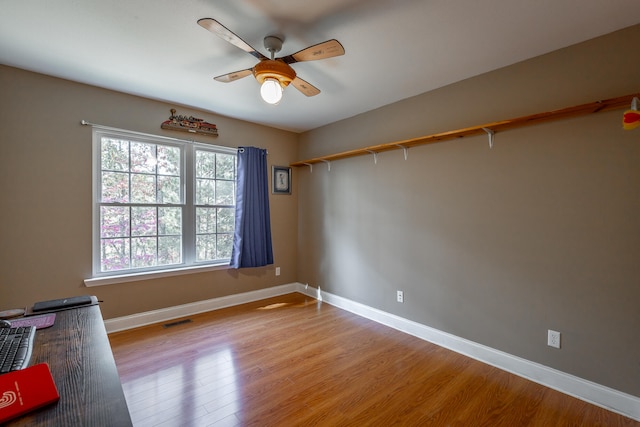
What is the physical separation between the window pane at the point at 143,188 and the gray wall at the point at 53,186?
0.40 meters

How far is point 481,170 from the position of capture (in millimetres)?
2545

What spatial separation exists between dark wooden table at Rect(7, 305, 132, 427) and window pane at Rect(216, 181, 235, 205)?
2444 millimetres

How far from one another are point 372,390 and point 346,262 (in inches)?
71.0

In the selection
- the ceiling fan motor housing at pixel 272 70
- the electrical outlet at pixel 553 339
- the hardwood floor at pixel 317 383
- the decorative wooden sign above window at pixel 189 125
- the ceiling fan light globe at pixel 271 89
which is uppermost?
the decorative wooden sign above window at pixel 189 125

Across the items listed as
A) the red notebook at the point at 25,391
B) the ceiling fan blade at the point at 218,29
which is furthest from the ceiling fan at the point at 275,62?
the red notebook at the point at 25,391

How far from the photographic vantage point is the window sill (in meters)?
2.88

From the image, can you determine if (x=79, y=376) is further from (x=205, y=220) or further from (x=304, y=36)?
(x=205, y=220)

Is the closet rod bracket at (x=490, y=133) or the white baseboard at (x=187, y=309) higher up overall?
the closet rod bracket at (x=490, y=133)

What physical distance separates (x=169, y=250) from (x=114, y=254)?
1.76 ft

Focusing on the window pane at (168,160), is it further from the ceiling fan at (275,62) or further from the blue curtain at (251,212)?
the ceiling fan at (275,62)

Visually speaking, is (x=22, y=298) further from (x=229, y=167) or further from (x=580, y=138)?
(x=580, y=138)

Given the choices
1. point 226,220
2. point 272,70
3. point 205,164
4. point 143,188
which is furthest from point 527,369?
point 143,188

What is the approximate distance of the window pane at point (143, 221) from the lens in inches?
124

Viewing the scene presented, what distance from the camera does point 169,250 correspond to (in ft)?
11.2
